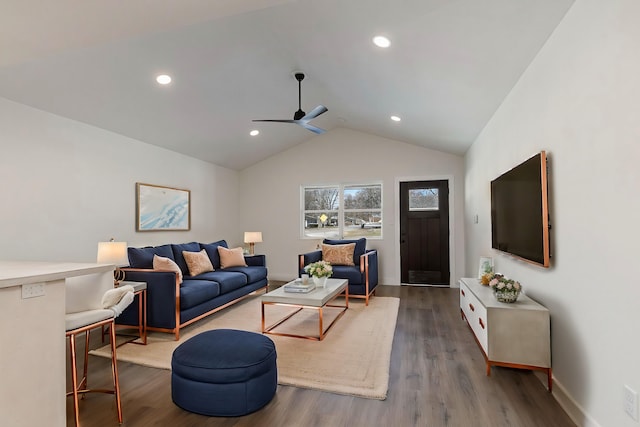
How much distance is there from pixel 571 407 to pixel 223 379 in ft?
7.25

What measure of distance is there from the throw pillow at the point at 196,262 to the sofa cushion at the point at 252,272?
45 cm

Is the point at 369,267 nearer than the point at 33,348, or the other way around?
the point at 33,348

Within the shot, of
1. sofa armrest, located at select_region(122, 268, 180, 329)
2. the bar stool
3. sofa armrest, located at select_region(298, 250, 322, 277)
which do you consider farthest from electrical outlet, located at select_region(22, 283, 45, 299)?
sofa armrest, located at select_region(298, 250, 322, 277)

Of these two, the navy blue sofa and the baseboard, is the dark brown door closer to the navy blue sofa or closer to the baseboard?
the navy blue sofa

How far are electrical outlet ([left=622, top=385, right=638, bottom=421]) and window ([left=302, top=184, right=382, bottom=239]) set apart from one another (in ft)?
16.5

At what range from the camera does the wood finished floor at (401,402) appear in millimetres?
2045

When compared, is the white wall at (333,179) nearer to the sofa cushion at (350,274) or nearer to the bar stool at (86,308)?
the sofa cushion at (350,274)

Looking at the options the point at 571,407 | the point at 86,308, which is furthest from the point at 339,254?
the point at 86,308

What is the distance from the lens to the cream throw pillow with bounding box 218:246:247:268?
208 inches

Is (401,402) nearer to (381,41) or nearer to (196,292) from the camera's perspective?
(196,292)

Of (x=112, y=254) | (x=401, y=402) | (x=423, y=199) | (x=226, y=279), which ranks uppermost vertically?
(x=423, y=199)

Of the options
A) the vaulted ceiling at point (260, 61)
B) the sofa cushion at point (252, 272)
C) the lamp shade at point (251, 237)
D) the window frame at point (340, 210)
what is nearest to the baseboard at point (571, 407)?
the vaulted ceiling at point (260, 61)

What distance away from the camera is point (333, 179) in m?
6.84

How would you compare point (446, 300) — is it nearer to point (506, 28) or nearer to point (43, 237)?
point (506, 28)
